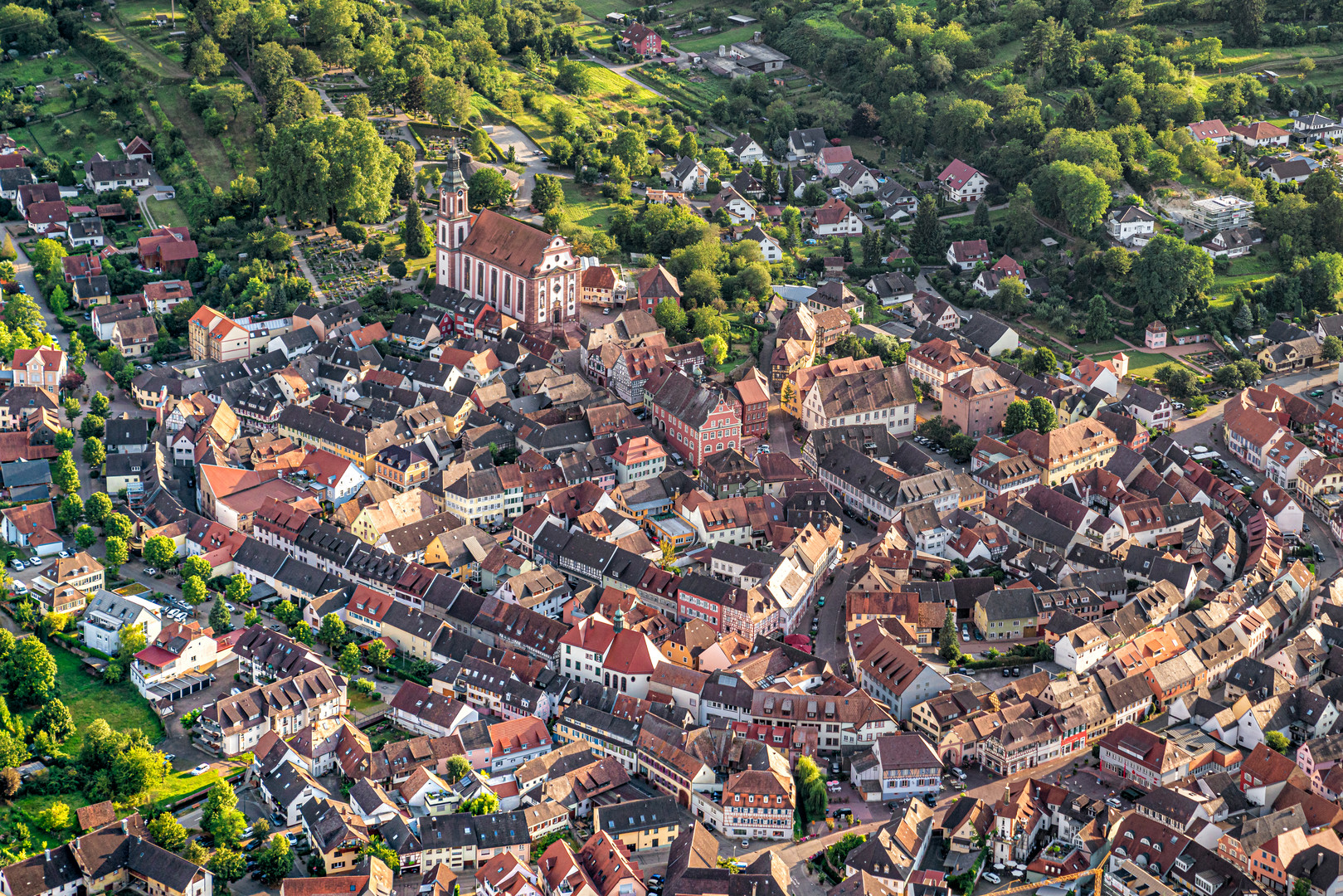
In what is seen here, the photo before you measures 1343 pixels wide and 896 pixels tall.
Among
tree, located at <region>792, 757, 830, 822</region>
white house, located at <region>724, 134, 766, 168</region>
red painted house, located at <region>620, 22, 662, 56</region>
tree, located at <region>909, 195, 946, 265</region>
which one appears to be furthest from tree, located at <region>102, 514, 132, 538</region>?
red painted house, located at <region>620, 22, 662, 56</region>

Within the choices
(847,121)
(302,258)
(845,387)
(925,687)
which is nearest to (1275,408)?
(845,387)

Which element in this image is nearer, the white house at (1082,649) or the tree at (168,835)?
the tree at (168,835)

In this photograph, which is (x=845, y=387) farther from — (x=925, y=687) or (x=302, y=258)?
(x=302, y=258)

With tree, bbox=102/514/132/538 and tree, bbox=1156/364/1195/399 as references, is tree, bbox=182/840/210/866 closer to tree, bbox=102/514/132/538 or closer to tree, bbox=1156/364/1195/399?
tree, bbox=102/514/132/538

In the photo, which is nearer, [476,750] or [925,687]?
[476,750]

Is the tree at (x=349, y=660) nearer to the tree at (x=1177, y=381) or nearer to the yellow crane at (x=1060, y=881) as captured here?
the yellow crane at (x=1060, y=881)

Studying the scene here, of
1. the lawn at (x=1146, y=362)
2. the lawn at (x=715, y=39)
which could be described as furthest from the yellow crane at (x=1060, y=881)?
the lawn at (x=715, y=39)
